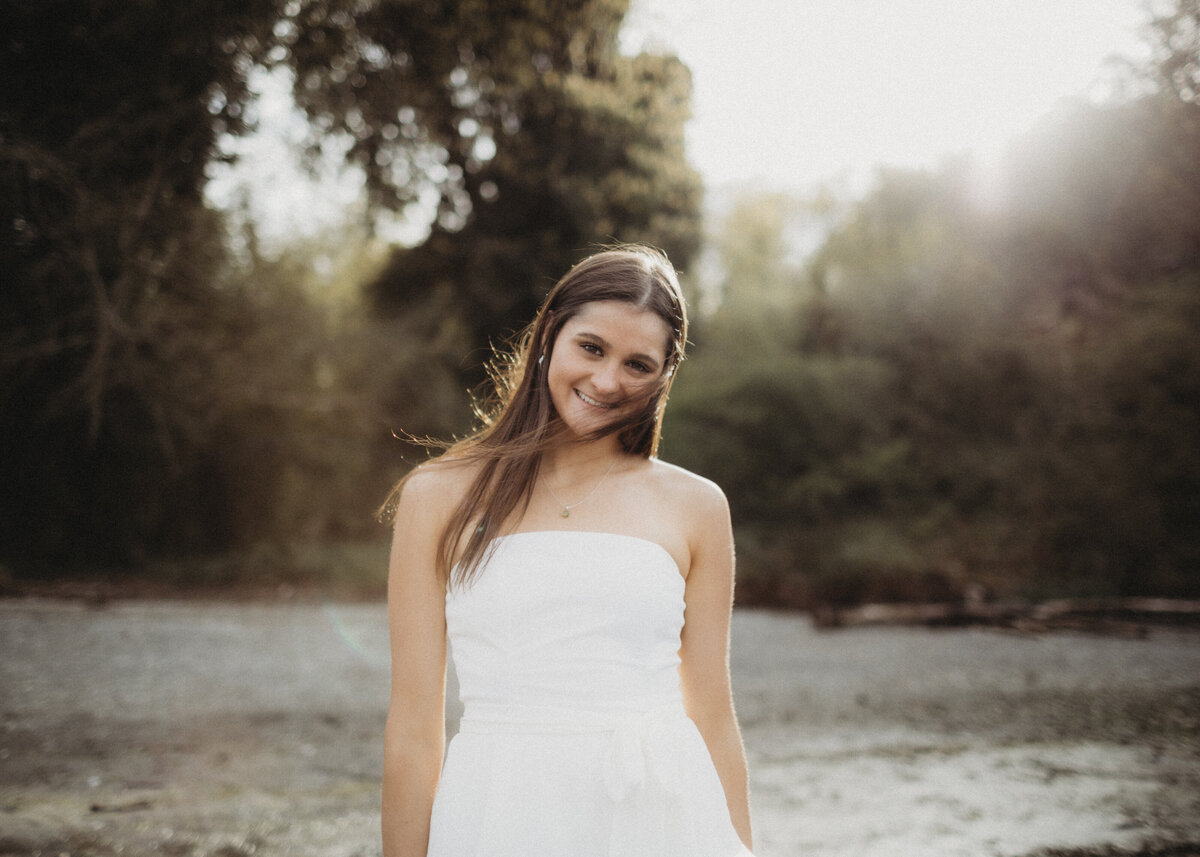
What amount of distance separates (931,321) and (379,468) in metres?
11.1

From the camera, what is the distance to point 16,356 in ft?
16.4

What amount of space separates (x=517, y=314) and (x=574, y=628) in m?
10.8

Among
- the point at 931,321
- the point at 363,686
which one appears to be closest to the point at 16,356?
the point at 363,686

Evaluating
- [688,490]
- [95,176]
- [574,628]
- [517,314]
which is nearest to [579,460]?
[688,490]

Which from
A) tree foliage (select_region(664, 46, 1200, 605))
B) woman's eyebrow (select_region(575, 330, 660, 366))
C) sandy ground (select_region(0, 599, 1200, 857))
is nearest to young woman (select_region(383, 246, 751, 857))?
woman's eyebrow (select_region(575, 330, 660, 366))

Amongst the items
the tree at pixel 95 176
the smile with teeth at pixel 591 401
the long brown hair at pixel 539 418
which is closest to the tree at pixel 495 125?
the tree at pixel 95 176

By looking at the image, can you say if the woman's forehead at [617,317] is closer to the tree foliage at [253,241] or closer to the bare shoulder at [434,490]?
the bare shoulder at [434,490]

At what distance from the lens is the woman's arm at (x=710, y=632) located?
170cm

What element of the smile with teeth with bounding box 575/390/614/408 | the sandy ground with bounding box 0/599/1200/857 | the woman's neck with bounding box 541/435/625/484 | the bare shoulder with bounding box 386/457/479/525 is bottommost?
the sandy ground with bounding box 0/599/1200/857

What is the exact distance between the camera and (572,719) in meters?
1.52

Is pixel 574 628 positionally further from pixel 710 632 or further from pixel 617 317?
pixel 617 317

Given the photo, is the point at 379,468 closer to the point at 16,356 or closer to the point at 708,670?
the point at 16,356

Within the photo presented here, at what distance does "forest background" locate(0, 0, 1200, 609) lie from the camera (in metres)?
4.98

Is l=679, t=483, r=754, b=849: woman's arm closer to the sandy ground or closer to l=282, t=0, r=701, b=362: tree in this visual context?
the sandy ground
